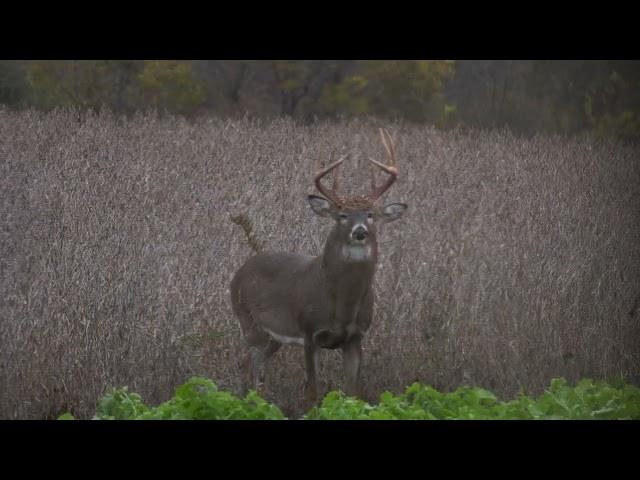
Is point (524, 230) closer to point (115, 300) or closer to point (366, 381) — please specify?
point (366, 381)

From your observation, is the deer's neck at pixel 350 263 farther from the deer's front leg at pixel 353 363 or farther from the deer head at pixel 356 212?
the deer's front leg at pixel 353 363

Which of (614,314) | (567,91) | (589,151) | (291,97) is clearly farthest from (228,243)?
(291,97)

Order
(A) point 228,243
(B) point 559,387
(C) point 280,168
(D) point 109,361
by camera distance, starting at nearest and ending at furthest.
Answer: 1. (B) point 559,387
2. (D) point 109,361
3. (A) point 228,243
4. (C) point 280,168

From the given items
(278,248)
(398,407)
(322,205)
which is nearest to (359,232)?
(322,205)

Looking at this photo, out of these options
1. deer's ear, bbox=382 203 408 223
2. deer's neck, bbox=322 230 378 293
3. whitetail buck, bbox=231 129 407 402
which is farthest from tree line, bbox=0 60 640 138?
deer's neck, bbox=322 230 378 293

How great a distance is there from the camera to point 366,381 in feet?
28.9

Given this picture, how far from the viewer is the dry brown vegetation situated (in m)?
8.59

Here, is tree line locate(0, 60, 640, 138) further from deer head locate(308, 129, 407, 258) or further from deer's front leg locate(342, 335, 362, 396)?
deer's front leg locate(342, 335, 362, 396)

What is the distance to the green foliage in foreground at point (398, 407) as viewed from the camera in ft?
21.4

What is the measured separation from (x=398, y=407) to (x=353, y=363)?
1.53m

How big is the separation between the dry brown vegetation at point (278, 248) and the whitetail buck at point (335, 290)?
54 cm

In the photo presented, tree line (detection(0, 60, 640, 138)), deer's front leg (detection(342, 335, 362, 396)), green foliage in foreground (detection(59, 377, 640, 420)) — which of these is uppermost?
tree line (detection(0, 60, 640, 138))

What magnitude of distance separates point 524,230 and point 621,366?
3.37 meters

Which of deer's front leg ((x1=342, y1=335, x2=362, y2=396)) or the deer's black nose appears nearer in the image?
the deer's black nose
